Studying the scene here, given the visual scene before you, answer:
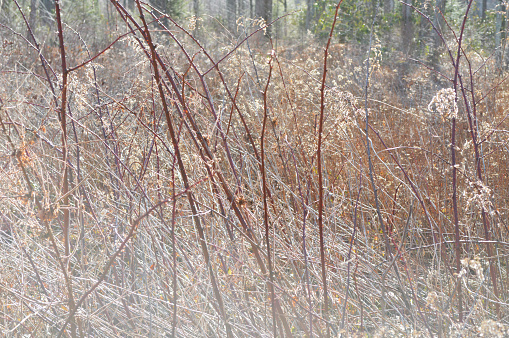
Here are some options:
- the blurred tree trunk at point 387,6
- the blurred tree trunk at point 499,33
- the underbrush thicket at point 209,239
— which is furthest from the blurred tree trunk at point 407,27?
the underbrush thicket at point 209,239

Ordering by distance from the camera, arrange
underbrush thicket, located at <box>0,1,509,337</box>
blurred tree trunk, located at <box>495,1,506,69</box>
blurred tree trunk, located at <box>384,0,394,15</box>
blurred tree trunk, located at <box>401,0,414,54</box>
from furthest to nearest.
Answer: blurred tree trunk, located at <box>384,0,394,15</box> < blurred tree trunk, located at <box>401,0,414,54</box> < blurred tree trunk, located at <box>495,1,506,69</box> < underbrush thicket, located at <box>0,1,509,337</box>

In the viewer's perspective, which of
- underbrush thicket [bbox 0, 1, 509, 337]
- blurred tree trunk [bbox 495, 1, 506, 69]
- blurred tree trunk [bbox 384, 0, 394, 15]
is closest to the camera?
underbrush thicket [bbox 0, 1, 509, 337]

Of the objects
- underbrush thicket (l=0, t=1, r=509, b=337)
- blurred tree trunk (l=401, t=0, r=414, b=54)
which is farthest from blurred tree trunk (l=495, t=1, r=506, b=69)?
Result: blurred tree trunk (l=401, t=0, r=414, b=54)

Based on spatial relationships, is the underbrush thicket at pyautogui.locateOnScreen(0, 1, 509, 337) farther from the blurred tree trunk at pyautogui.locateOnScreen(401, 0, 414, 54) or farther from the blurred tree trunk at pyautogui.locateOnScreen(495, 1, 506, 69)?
the blurred tree trunk at pyautogui.locateOnScreen(401, 0, 414, 54)

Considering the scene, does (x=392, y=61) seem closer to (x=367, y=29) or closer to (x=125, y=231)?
(x=367, y=29)

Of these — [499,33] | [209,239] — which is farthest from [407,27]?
[209,239]

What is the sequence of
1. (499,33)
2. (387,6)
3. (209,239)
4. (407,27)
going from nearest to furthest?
(209,239)
(499,33)
(407,27)
(387,6)

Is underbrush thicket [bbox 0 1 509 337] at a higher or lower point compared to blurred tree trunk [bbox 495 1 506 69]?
lower

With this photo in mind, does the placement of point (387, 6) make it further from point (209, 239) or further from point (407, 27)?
point (209, 239)

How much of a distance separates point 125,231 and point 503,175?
7.14 ft

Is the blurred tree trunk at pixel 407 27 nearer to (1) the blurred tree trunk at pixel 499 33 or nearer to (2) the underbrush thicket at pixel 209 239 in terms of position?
(1) the blurred tree trunk at pixel 499 33

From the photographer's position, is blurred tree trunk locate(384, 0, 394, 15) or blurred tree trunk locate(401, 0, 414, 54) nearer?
blurred tree trunk locate(401, 0, 414, 54)

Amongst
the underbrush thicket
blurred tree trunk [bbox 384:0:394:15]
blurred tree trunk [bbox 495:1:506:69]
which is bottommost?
the underbrush thicket

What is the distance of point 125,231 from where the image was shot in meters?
1.85
